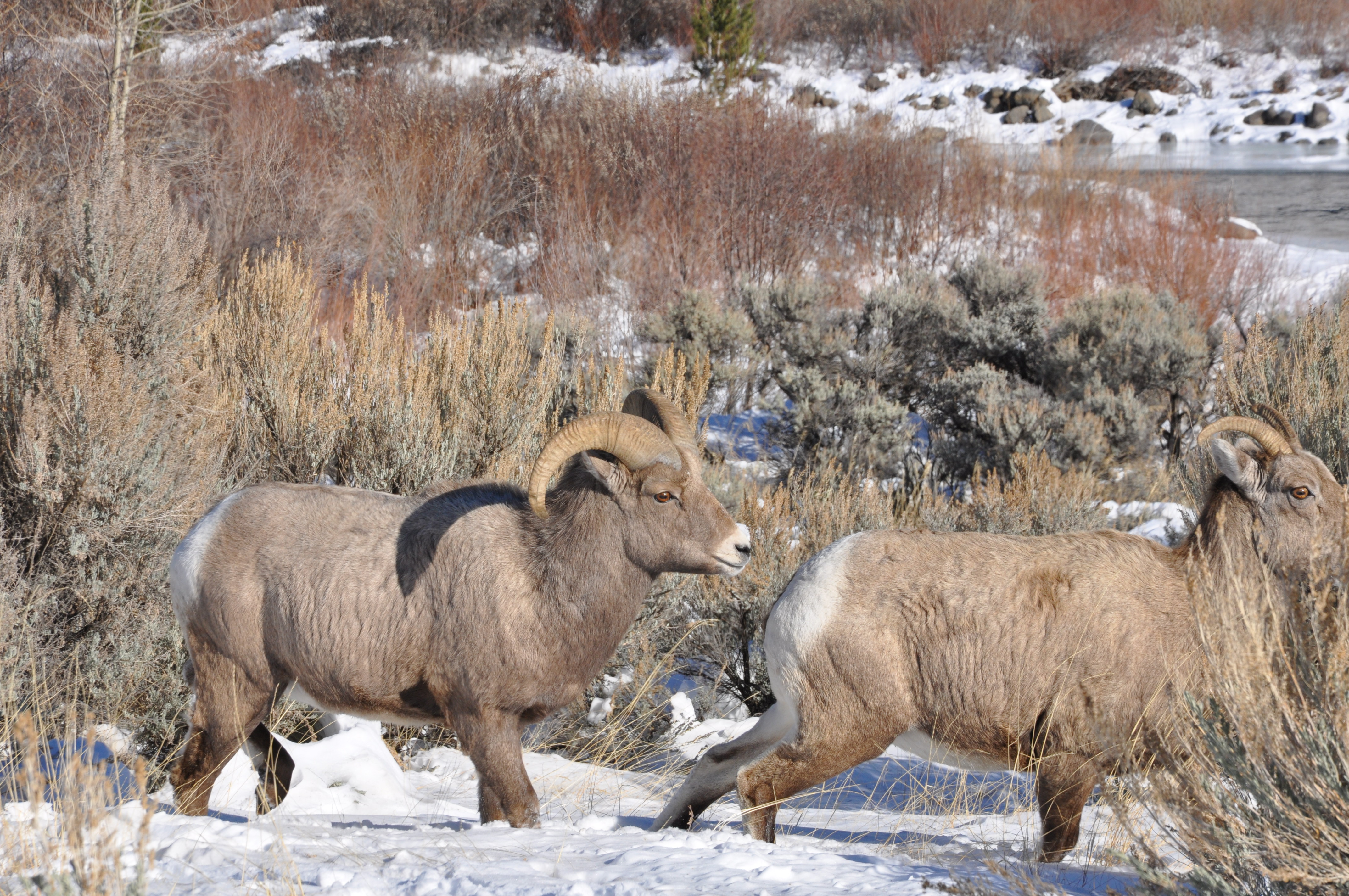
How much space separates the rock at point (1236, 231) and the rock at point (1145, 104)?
17089 mm

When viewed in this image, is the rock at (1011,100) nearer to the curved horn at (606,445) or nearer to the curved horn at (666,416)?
the curved horn at (666,416)

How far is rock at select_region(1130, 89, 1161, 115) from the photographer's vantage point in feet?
103

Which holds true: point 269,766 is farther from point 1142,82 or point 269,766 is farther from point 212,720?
point 1142,82

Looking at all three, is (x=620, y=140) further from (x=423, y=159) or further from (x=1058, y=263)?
(x=1058, y=263)

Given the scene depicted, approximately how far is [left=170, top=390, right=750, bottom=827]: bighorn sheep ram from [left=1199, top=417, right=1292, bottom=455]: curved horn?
1731mm

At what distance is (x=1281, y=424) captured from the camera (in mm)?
4141

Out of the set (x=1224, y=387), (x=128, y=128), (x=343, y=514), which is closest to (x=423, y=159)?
(x=128, y=128)

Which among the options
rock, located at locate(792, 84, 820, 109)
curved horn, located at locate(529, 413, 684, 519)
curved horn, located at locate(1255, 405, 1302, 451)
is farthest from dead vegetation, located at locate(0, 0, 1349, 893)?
rock, located at locate(792, 84, 820, 109)

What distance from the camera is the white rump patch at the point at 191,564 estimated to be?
11.8 feet

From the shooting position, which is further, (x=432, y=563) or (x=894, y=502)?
(x=894, y=502)

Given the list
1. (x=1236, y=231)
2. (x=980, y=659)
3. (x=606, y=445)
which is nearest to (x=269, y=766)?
(x=606, y=445)

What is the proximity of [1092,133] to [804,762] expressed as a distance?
2803 cm

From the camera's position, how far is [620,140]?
15398 millimetres

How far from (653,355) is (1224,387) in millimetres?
5059
